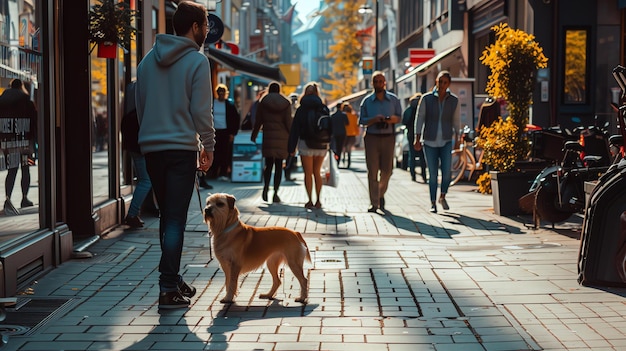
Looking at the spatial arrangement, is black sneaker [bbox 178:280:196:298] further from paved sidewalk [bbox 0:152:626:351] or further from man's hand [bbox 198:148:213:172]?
man's hand [bbox 198:148:213:172]

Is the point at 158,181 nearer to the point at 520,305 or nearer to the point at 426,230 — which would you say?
the point at 520,305

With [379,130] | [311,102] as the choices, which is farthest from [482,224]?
[311,102]

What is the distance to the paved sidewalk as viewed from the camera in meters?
5.41

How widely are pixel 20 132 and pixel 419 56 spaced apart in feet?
79.2

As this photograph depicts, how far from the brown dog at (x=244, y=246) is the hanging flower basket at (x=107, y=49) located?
378 centimetres

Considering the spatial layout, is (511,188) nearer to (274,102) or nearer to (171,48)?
(274,102)

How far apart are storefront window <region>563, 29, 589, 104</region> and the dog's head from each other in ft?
40.3

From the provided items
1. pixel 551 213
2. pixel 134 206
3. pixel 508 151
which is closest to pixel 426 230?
pixel 551 213

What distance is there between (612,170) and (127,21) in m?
4.97

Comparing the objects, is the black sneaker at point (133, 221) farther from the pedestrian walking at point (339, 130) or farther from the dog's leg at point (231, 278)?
the pedestrian walking at point (339, 130)

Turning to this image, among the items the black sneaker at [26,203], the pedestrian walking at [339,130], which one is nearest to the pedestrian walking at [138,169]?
the black sneaker at [26,203]

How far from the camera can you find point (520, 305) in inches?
252

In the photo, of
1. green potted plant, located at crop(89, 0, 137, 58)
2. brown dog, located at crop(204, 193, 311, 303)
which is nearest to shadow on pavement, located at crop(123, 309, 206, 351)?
brown dog, located at crop(204, 193, 311, 303)

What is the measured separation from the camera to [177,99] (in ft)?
20.7
